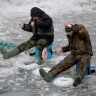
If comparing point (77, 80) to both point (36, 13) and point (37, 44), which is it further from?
point (36, 13)

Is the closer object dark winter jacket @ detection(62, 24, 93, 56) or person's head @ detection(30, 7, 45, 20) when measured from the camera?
dark winter jacket @ detection(62, 24, 93, 56)

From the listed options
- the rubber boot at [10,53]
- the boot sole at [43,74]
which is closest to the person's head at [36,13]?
the rubber boot at [10,53]

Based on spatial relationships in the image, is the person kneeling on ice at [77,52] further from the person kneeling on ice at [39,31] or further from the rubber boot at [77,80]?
the person kneeling on ice at [39,31]

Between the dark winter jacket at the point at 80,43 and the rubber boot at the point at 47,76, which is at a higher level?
the dark winter jacket at the point at 80,43

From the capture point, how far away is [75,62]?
18.8 feet

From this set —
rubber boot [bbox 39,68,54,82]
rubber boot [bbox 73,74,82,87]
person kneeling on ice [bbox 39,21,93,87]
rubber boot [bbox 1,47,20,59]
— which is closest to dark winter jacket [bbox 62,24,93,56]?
person kneeling on ice [bbox 39,21,93,87]

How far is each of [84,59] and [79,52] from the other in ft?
0.57

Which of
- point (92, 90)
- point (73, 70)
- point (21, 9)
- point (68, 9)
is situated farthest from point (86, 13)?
point (92, 90)

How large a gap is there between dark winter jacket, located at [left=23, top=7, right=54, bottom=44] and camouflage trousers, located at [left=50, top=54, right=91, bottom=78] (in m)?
1.01

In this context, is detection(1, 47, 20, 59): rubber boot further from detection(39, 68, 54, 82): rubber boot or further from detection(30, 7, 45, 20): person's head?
detection(39, 68, 54, 82): rubber boot

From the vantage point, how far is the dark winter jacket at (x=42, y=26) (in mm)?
6323

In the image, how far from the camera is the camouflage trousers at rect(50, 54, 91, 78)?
18.2ft

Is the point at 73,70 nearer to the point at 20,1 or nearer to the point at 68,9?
the point at 68,9

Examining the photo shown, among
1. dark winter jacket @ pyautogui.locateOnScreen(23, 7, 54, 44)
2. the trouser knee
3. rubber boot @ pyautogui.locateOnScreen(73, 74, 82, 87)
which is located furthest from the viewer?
the trouser knee
